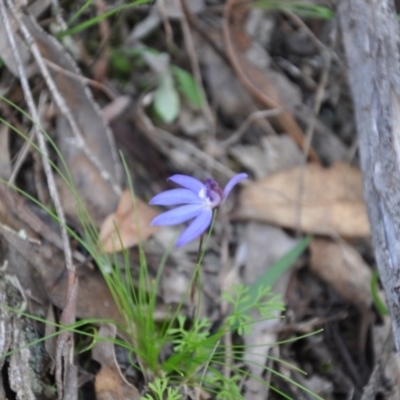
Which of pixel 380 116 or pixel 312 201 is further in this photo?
pixel 312 201

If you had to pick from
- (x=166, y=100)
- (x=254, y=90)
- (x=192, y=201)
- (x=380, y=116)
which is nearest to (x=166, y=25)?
(x=166, y=100)

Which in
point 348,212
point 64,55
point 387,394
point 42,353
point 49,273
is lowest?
point 387,394

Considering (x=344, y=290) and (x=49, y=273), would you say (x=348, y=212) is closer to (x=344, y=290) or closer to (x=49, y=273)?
(x=344, y=290)

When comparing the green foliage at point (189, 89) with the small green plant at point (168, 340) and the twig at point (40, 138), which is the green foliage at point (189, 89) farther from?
the small green plant at point (168, 340)

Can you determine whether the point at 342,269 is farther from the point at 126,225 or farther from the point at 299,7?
the point at 299,7

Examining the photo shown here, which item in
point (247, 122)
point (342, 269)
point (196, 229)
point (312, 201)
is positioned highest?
point (196, 229)

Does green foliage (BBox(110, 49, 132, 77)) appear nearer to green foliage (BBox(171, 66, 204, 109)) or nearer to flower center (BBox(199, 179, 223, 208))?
green foliage (BBox(171, 66, 204, 109))

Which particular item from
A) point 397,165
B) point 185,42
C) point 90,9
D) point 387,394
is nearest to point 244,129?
point 185,42
